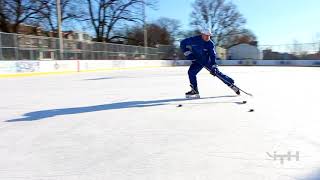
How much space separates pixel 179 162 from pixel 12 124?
260 cm

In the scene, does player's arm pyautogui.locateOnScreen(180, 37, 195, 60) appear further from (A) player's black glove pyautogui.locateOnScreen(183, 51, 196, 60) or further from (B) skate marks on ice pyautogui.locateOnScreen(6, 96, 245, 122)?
(B) skate marks on ice pyautogui.locateOnScreen(6, 96, 245, 122)

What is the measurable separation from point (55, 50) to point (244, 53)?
100 ft

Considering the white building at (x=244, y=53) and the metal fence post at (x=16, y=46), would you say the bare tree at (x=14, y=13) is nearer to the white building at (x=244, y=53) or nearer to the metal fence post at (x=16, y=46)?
the metal fence post at (x=16, y=46)

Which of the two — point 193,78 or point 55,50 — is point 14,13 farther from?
point 193,78

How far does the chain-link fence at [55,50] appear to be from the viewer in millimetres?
17453

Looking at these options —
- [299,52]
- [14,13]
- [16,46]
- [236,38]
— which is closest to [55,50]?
[16,46]

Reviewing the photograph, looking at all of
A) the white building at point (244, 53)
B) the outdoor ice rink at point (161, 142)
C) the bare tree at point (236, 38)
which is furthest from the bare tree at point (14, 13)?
the bare tree at point (236, 38)

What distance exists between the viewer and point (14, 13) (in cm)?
3391

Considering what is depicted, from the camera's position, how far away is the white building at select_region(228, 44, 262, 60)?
43938 millimetres

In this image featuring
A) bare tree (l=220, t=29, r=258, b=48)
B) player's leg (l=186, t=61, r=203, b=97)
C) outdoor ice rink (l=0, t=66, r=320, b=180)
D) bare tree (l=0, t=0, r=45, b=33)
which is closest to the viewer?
outdoor ice rink (l=0, t=66, r=320, b=180)

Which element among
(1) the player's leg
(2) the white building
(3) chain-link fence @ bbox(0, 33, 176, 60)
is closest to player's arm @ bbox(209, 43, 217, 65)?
(1) the player's leg

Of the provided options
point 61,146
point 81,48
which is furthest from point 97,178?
point 81,48

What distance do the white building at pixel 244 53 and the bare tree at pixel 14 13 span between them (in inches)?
934

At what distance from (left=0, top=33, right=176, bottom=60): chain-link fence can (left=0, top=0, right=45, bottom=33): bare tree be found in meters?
11.2
